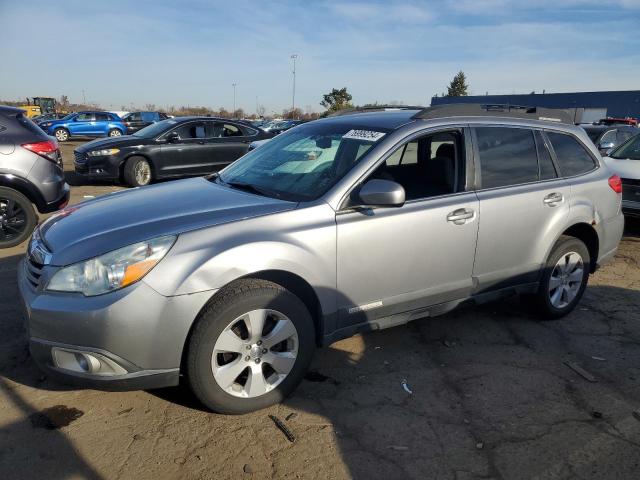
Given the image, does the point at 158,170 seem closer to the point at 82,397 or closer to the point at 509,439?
the point at 82,397

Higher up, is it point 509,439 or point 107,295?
point 107,295

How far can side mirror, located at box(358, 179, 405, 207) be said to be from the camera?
9.82ft

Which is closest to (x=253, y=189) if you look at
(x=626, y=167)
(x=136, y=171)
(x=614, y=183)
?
(x=614, y=183)

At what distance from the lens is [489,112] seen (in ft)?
13.0

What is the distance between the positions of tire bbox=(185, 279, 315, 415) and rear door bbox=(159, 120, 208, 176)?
8.82 m

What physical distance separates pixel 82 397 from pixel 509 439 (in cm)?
252

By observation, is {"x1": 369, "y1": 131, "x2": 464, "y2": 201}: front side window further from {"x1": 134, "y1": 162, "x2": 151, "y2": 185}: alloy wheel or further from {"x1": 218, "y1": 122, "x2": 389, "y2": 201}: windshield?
{"x1": 134, "y1": 162, "x2": 151, "y2": 185}: alloy wheel

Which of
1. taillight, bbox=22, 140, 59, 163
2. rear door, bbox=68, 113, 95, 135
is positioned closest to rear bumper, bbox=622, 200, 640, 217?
taillight, bbox=22, 140, 59, 163

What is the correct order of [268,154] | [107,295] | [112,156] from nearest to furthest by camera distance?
[107,295] → [268,154] → [112,156]

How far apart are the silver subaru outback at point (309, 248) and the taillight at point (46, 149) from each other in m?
3.29

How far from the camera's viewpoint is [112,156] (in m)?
10.4

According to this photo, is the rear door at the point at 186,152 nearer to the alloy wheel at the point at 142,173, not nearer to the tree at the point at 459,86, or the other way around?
the alloy wheel at the point at 142,173

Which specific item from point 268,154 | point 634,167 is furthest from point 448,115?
point 634,167

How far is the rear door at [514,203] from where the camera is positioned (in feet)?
12.1
